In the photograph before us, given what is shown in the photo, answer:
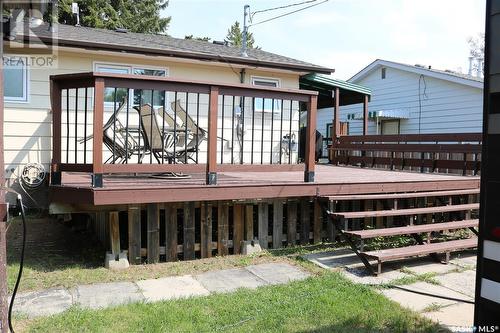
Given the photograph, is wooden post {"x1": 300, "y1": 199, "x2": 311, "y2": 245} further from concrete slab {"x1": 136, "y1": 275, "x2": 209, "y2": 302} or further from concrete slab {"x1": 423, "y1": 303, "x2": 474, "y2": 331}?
concrete slab {"x1": 423, "y1": 303, "x2": 474, "y2": 331}

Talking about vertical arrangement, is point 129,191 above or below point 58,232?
above

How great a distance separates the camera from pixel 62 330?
9.32ft

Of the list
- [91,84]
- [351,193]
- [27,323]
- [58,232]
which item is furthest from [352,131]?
[27,323]

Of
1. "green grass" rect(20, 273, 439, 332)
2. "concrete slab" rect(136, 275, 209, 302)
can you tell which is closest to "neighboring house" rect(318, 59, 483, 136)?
"concrete slab" rect(136, 275, 209, 302)

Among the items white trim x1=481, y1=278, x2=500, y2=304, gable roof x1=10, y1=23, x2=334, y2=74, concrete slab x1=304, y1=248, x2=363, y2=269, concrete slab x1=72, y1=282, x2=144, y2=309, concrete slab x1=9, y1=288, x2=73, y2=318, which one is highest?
gable roof x1=10, y1=23, x2=334, y2=74

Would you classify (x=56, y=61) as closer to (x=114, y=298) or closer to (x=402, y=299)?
(x=114, y=298)

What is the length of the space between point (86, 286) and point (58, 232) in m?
2.48

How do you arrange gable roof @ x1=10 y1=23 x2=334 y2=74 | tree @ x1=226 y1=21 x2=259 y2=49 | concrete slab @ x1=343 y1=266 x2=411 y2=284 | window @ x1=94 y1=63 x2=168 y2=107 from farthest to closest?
1. tree @ x1=226 y1=21 x2=259 y2=49
2. window @ x1=94 y1=63 x2=168 y2=107
3. gable roof @ x1=10 y1=23 x2=334 y2=74
4. concrete slab @ x1=343 y1=266 x2=411 y2=284

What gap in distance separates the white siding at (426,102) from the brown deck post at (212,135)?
10585 millimetres

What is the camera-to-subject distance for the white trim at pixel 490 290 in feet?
7.13

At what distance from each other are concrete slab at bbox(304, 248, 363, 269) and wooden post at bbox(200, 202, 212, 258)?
1.11 m

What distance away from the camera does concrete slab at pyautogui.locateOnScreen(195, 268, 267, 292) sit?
3.84 meters

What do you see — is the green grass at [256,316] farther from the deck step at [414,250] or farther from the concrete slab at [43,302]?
Answer: the deck step at [414,250]

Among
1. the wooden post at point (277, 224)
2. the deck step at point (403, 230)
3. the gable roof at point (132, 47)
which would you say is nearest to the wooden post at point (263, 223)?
the wooden post at point (277, 224)
